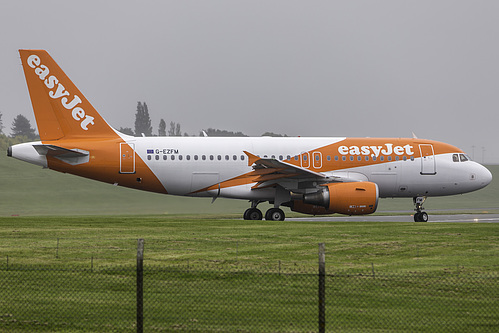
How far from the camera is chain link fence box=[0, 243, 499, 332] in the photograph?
40.0ft

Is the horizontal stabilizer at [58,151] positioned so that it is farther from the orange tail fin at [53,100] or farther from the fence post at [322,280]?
the fence post at [322,280]

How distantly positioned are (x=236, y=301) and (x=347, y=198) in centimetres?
1779

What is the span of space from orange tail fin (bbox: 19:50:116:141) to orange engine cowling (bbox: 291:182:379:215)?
10966 millimetres

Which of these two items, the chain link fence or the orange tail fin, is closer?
the chain link fence

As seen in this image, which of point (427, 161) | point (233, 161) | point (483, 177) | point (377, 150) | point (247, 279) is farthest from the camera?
point (483, 177)

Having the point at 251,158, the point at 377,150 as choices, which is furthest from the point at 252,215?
the point at 377,150

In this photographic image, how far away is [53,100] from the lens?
31.9m

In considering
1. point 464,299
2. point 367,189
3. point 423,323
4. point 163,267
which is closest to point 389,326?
point 423,323

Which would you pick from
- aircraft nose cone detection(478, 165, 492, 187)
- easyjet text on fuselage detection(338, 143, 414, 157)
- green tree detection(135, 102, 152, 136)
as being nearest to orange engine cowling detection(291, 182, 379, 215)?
easyjet text on fuselage detection(338, 143, 414, 157)

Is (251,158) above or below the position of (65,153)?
below

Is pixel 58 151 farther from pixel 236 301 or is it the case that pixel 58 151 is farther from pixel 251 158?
pixel 236 301

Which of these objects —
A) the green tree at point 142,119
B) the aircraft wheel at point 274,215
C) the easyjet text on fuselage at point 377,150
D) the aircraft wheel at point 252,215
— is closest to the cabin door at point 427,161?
the easyjet text on fuselage at point 377,150

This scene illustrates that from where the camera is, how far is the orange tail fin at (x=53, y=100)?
31.8m

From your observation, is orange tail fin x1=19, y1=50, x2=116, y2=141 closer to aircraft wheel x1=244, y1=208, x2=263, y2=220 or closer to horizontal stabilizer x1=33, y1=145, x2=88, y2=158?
horizontal stabilizer x1=33, y1=145, x2=88, y2=158
